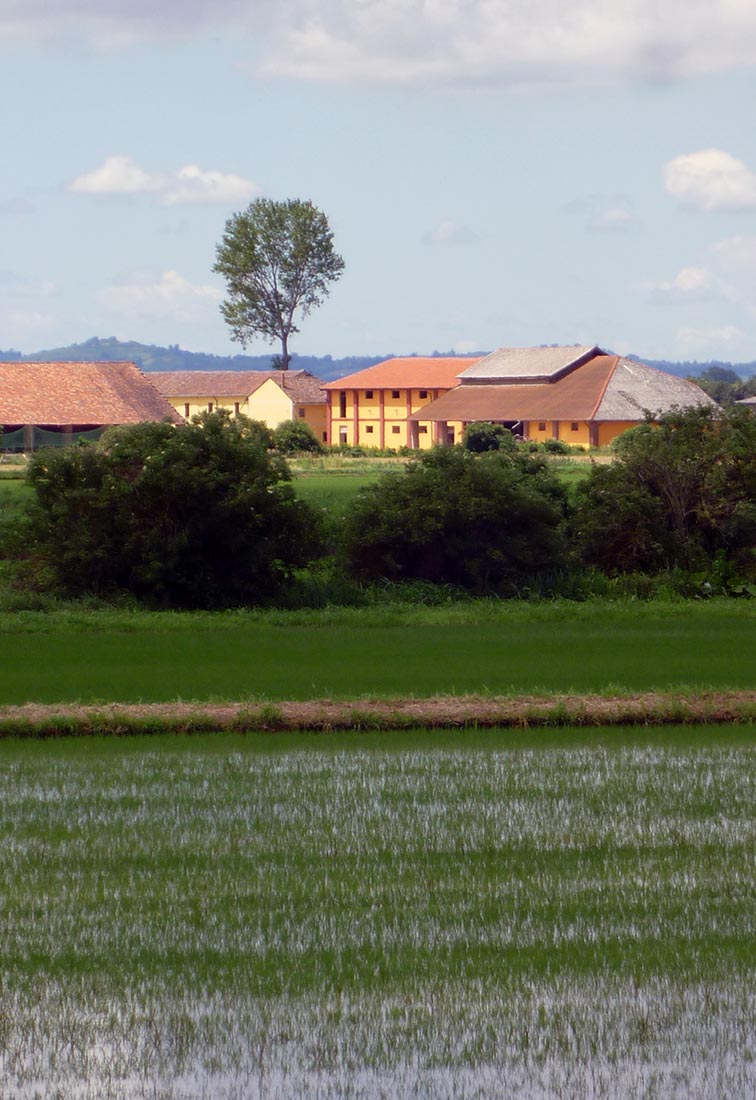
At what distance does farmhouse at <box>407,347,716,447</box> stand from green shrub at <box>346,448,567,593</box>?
5477 centimetres

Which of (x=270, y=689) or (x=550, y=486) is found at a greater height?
(x=550, y=486)

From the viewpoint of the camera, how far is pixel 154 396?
274ft

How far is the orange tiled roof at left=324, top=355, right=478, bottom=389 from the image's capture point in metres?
110

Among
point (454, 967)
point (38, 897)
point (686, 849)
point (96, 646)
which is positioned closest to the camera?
point (454, 967)

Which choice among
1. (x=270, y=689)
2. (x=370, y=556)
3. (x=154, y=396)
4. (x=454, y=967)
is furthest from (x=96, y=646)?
(x=154, y=396)

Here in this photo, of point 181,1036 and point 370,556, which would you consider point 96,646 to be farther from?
point 181,1036

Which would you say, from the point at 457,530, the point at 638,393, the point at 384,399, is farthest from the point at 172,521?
the point at 384,399

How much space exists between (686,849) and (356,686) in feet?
26.9

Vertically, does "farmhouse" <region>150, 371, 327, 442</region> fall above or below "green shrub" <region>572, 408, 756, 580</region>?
above

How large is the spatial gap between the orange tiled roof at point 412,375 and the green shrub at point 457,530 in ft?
259

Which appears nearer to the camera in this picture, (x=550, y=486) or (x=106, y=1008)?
(x=106, y=1008)

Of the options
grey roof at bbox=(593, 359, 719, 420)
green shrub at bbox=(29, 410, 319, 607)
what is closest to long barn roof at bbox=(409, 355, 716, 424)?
grey roof at bbox=(593, 359, 719, 420)

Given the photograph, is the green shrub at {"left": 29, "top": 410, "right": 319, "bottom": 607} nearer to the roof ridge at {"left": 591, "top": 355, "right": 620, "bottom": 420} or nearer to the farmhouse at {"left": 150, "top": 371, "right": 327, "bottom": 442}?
the roof ridge at {"left": 591, "top": 355, "right": 620, "bottom": 420}

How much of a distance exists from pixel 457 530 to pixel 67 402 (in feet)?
176
